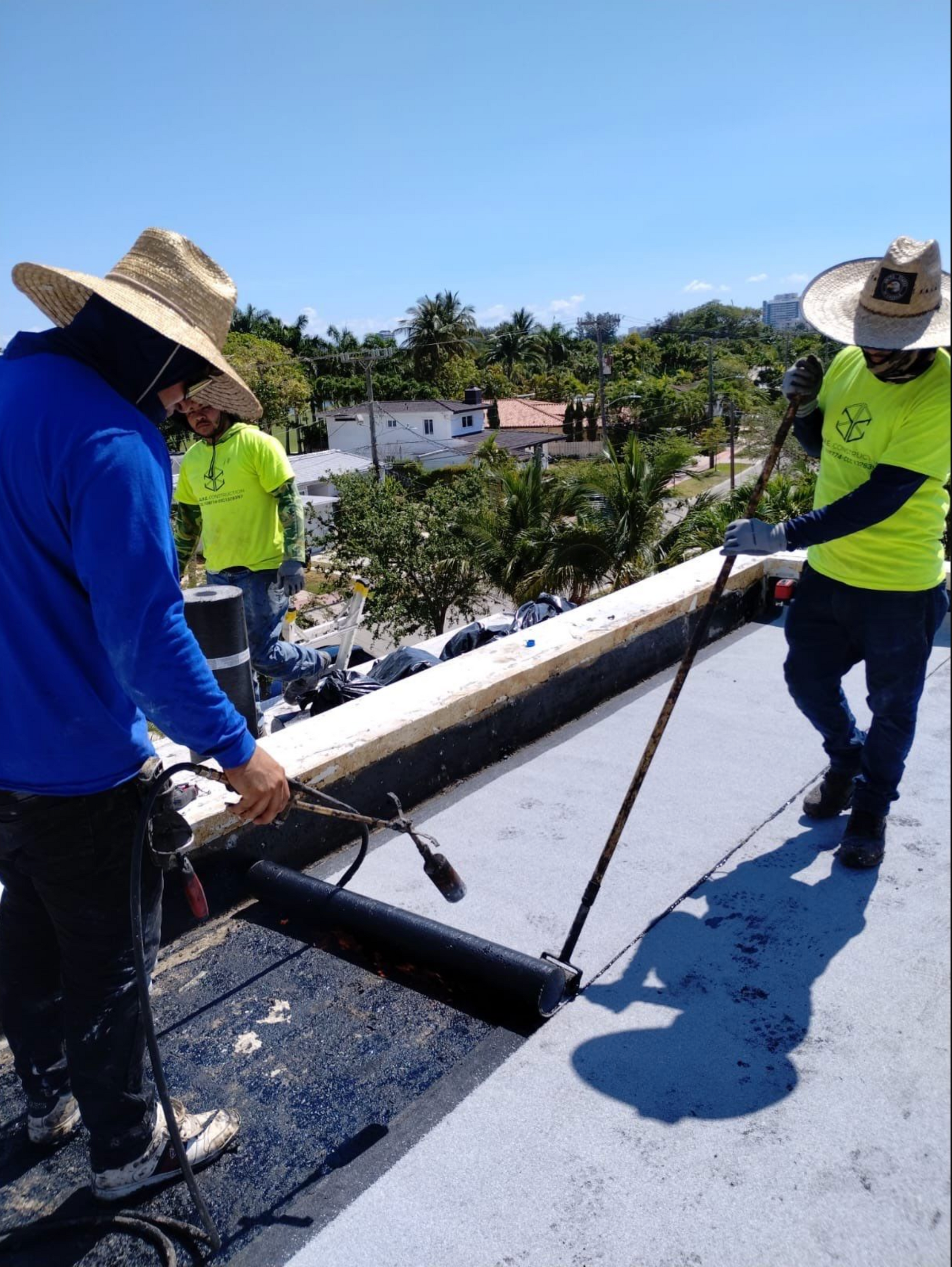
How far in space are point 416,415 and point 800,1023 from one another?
2341 inches

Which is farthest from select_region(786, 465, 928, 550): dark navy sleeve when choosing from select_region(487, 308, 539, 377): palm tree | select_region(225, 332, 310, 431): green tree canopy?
select_region(487, 308, 539, 377): palm tree

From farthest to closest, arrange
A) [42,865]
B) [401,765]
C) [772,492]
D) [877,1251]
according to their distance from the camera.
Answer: [772,492]
[401,765]
[42,865]
[877,1251]

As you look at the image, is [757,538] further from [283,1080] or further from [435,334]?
[435,334]

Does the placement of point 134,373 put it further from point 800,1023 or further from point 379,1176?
point 800,1023

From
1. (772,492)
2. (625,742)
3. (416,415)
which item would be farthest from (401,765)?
(416,415)

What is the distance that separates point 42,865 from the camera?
6.30 ft

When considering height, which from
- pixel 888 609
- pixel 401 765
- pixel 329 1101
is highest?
pixel 888 609

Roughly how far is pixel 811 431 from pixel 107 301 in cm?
237

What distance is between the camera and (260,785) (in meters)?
1.97

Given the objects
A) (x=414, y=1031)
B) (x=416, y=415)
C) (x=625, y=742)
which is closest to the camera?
(x=414, y=1031)

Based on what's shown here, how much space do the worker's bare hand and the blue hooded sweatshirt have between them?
0.04m

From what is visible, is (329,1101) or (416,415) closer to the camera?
(329,1101)

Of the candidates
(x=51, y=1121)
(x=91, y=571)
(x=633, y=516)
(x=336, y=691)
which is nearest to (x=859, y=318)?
(x=91, y=571)

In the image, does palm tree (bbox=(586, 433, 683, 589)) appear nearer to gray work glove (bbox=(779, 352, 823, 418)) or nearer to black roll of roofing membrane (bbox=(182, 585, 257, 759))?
black roll of roofing membrane (bbox=(182, 585, 257, 759))
